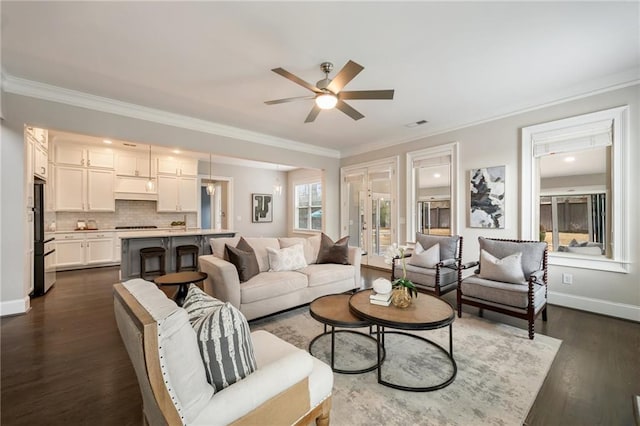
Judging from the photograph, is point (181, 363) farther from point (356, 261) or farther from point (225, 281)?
point (356, 261)

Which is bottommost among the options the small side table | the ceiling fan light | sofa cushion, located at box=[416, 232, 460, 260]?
the small side table

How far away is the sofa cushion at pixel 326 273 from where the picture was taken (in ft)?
11.3


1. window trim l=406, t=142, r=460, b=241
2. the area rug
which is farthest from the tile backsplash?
window trim l=406, t=142, r=460, b=241

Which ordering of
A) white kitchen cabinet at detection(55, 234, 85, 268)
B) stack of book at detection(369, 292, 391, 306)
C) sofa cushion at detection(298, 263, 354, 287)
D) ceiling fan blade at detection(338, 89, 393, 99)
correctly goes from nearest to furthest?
stack of book at detection(369, 292, 391, 306), ceiling fan blade at detection(338, 89, 393, 99), sofa cushion at detection(298, 263, 354, 287), white kitchen cabinet at detection(55, 234, 85, 268)

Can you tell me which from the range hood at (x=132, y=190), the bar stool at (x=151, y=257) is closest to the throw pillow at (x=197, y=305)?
the bar stool at (x=151, y=257)

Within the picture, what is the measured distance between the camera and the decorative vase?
7.26 ft

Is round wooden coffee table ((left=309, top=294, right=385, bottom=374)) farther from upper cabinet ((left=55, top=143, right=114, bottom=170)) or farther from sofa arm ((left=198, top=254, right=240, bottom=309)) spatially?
upper cabinet ((left=55, top=143, right=114, bottom=170))

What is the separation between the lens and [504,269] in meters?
3.01

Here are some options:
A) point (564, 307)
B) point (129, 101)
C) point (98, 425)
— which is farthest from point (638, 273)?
point (129, 101)

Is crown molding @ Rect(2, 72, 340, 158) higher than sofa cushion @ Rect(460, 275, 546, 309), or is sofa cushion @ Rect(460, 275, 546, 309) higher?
crown molding @ Rect(2, 72, 340, 158)

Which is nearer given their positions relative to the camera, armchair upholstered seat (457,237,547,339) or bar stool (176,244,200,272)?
armchair upholstered seat (457,237,547,339)

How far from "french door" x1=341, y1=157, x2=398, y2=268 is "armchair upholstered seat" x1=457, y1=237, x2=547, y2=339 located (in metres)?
2.23

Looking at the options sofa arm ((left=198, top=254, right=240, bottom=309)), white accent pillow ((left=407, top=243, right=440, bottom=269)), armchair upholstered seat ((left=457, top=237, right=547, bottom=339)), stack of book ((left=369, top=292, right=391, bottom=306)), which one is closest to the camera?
stack of book ((left=369, top=292, right=391, bottom=306))

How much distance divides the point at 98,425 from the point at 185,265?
414 cm
